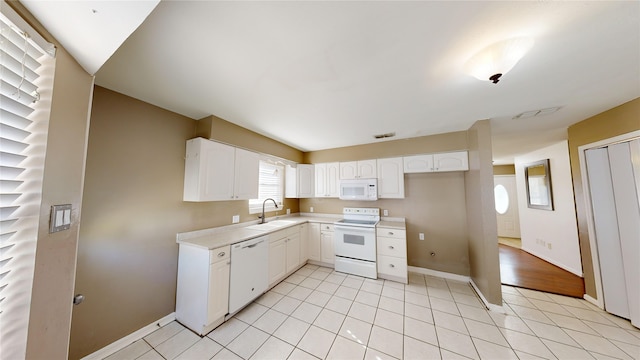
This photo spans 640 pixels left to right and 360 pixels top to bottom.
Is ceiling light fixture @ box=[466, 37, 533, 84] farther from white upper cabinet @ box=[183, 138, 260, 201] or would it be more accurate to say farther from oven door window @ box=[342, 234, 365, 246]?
white upper cabinet @ box=[183, 138, 260, 201]

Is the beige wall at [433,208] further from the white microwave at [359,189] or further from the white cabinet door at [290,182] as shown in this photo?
the white cabinet door at [290,182]

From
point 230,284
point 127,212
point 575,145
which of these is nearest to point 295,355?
point 230,284

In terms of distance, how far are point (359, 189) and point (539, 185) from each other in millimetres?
4164

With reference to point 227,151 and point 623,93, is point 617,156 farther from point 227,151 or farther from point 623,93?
point 227,151

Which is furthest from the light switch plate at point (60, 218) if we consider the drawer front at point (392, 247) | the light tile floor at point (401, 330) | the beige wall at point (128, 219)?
the drawer front at point (392, 247)

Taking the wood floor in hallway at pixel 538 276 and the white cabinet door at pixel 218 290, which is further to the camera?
the wood floor in hallway at pixel 538 276

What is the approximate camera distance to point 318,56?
141 centimetres

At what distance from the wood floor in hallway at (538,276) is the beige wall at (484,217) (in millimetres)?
1004

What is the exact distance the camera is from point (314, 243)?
3717 mm

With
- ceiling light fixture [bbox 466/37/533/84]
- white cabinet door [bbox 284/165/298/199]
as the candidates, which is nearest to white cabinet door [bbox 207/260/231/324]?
white cabinet door [bbox 284/165/298/199]

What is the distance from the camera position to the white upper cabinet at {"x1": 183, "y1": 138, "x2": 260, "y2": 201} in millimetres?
2291

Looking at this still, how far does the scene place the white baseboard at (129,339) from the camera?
167 cm

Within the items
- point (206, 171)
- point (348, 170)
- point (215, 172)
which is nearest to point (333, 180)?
point (348, 170)

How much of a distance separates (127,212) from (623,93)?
521cm
